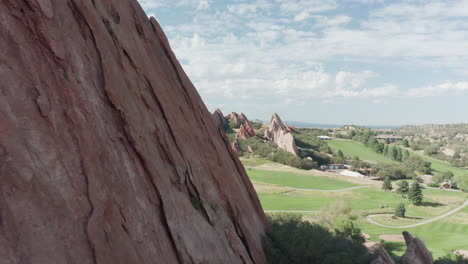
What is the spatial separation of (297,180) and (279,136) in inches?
2302

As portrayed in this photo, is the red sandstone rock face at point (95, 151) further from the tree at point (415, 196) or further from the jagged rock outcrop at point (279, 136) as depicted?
the jagged rock outcrop at point (279, 136)

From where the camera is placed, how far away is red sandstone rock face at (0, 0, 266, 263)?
24.9 ft

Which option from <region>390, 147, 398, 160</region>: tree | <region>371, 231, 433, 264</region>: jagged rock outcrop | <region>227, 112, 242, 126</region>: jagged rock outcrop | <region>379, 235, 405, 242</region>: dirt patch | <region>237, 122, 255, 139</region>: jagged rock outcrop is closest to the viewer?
<region>371, 231, 433, 264</region>: jagged rock outcrop

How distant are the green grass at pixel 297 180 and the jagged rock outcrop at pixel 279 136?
33.9 metres

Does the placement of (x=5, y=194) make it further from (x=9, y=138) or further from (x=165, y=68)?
(x=165, y=68)

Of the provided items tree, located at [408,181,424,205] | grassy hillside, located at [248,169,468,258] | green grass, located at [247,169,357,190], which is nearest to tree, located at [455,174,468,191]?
grassy hillside, located at [248,169,468,258]

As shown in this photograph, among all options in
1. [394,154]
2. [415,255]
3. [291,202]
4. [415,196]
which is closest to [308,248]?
[415,255]

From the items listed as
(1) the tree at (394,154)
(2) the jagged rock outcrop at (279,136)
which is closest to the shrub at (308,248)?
(2) the jagged rock outcrop at (279,136)

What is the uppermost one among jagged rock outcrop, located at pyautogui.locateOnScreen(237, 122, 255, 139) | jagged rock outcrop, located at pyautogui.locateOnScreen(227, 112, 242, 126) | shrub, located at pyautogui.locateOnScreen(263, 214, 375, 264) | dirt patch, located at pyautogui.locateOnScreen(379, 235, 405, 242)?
Answer: jagged rock outcrop, located at pyautogui.locateOnScreen(227, 112, 242, 126)

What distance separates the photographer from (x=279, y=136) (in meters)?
164

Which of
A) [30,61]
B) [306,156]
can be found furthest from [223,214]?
[306,156]

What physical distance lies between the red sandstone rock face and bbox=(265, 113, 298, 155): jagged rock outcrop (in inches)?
5320

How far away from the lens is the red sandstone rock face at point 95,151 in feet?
24.9

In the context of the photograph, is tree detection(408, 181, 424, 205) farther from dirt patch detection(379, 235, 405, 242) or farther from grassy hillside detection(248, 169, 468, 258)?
dirt patch detection(379, 235, 405, 242)
